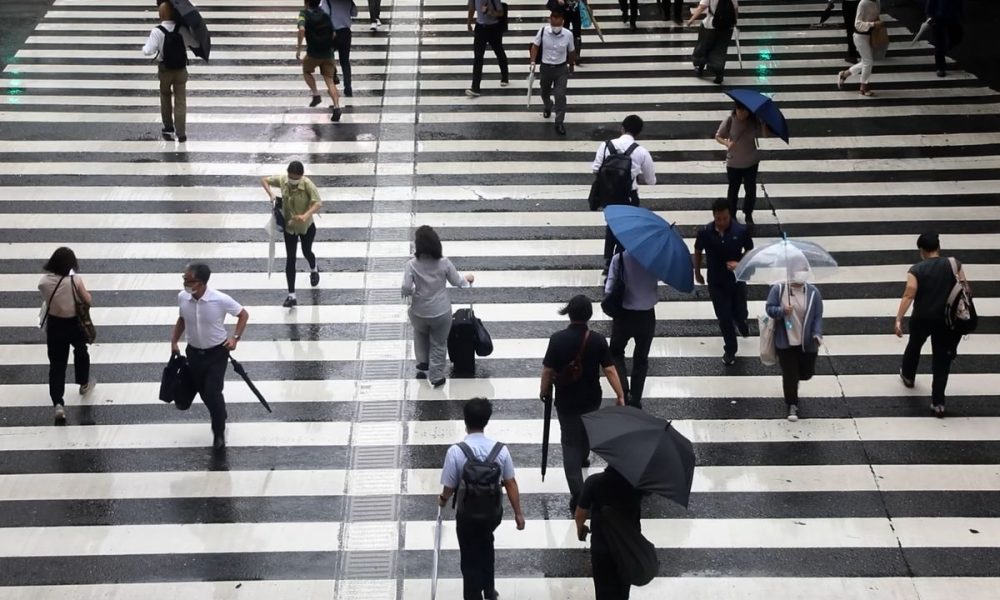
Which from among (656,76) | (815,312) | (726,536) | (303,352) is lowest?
(726,536)

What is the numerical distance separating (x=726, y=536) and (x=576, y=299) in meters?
2.17

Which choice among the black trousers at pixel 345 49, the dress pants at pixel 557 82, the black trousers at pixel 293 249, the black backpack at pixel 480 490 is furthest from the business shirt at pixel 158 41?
the black backpack at pixel 480 490

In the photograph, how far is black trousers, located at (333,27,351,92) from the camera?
1700 centimetres

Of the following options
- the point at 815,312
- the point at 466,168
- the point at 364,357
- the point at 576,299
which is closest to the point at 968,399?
the point at 815,312

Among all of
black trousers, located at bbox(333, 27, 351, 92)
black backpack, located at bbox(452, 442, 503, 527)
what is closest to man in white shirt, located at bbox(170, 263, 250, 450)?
black backpack, located at bbox(452, 442, 503, 527)

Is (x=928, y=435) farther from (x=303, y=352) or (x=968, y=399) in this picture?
(x=303, y=352)

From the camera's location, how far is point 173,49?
15.7 m

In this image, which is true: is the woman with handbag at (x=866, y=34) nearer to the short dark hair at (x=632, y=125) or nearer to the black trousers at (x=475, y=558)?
the short dark hair at (x=632, y=125)

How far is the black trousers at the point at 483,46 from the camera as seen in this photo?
17.2 meters

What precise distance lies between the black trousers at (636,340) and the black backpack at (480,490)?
2.75 m

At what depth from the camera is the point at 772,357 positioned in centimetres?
1063

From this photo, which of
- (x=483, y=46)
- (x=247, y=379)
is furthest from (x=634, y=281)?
A: (x=483, y=46)

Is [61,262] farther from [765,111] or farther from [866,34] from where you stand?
[866,34]

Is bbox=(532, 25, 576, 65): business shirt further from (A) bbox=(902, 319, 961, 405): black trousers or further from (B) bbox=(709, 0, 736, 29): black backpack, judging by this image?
(A) bbox=(902, 319, 961, 405): black trousers
